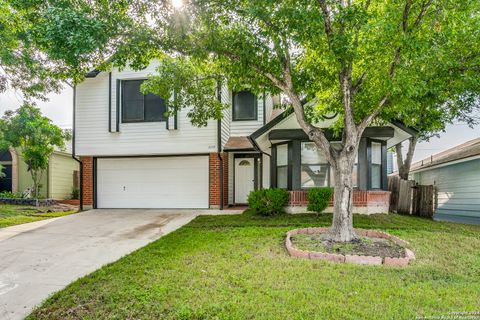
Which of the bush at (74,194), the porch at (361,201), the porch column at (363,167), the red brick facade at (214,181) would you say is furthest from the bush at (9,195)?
the porch column at (363,167)

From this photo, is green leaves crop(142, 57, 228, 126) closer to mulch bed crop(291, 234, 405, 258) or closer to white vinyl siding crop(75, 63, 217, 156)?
white vinyl siding crop(75, 63, 217, 156)

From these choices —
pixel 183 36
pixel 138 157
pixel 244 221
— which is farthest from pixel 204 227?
pixel 138 157

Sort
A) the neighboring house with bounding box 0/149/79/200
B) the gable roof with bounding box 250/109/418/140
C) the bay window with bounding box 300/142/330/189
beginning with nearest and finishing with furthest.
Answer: the gable roof with bounding box 250/109/418/140 < the bay window with bounding box 300/142/330/189 < the neighboring house with bounding box 0/149/79/200

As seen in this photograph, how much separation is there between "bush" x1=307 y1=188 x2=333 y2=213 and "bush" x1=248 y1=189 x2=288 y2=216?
0.92 metres

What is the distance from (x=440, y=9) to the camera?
21.8 ft

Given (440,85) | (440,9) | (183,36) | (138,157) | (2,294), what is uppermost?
(440,9)

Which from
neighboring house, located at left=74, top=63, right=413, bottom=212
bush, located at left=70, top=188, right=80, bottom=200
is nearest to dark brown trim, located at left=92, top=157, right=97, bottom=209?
neighboring house, located at left=74, top=63, right=413, bottom=212

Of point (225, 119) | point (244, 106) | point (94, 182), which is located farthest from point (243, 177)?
point (94, 182)

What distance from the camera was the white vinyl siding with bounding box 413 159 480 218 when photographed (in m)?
12.1

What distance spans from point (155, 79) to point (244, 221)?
4.89 meters

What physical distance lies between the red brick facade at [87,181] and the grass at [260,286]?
7900 millimetres

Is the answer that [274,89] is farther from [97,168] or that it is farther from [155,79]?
[97,168]

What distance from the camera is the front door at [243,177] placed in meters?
14.0

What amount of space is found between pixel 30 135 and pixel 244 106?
33.8ft
